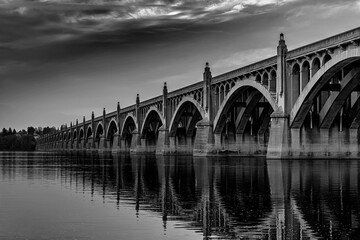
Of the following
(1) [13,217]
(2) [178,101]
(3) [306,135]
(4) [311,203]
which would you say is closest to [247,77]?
(3) [306,135]

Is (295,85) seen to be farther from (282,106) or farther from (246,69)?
(246,69)

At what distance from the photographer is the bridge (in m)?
54.9

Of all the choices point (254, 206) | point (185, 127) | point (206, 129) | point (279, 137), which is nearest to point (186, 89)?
point (185, 127)

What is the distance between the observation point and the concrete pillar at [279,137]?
2306 inches

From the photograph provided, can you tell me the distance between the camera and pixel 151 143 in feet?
435

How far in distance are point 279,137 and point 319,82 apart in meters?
8.32

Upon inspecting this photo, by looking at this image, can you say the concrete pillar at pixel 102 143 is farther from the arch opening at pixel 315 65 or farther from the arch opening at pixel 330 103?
the arch opening at pixel 315 65

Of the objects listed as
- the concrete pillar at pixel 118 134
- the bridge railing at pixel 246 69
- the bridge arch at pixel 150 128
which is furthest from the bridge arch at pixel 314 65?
the concrete pillar at pixel 118 134

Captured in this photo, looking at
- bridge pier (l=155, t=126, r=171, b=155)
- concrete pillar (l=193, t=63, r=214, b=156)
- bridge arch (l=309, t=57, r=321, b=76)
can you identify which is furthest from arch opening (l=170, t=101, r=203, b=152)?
bridge arch (l=309, t=57, r=321, b=76)

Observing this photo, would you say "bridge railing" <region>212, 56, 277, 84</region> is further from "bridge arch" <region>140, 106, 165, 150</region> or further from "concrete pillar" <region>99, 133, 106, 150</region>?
"concrete pillar" <region>99, 133, 106, 150</region>

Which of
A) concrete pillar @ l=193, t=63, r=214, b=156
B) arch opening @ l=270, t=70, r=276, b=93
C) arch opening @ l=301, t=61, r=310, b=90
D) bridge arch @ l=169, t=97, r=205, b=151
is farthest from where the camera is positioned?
bridge arch @ l=169, t=97, r=205, b=151

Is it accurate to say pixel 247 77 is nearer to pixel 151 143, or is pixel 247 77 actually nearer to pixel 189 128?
pixel 189 128

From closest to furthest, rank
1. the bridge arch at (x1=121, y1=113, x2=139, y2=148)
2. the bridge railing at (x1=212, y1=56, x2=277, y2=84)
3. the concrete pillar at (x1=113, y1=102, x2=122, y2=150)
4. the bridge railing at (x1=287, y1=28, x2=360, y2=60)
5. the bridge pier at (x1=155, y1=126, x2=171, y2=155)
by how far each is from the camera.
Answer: the bridge railing at (x1=287, y1=28, x2=360, y2=60) → the bridge railing at (x1=212, y1=56, x2=277, y2=84) → the bridge pier at (x1=155, y1=126, x2=171, y2=155) → the bridge arch at (x1=121, y1=113, x2=139, y2=148) → the concrete pillar at (x1=113, y1=102, x2=122, y2=150)

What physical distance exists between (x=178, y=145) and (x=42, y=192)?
8404 cm
